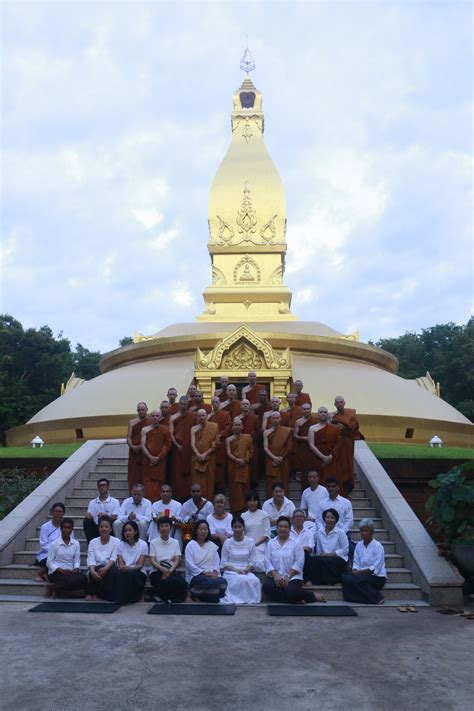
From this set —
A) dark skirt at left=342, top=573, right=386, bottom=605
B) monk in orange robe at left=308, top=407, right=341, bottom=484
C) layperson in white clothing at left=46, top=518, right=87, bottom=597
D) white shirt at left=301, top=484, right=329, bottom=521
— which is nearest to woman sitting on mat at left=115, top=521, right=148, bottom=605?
layperson in white clothing at left=46, top=518, right=87, bottom=597

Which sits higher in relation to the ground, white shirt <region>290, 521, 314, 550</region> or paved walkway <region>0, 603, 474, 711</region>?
white shirt <region>290, 521, 314, 550</region>

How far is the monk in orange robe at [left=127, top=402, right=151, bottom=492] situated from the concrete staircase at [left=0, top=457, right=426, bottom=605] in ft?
2.00

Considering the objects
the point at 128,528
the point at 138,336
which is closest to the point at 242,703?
the point at 128,528

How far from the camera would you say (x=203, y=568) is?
296 inches

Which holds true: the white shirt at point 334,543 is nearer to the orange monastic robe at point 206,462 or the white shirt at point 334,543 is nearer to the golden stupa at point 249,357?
the orange monastic robe at point 206,462

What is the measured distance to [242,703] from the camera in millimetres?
4180

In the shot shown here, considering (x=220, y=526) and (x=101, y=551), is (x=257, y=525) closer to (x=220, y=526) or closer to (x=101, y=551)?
(x=220, y=526)

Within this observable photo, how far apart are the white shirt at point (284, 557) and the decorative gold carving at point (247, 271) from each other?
17.8 metres

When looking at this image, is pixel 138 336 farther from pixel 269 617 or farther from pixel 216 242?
pixel 269 617

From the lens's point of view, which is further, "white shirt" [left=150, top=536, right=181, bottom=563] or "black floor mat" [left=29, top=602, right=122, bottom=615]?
"white shirt" [left=150, top=536, right=181, bottom=563]

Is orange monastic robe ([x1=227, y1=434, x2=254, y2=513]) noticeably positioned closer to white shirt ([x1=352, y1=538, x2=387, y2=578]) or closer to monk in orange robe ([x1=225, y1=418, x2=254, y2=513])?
monk in orange robe ([x1=225, y1=418, x2=254, y2=513])

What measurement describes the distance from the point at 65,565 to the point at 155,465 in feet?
7.30

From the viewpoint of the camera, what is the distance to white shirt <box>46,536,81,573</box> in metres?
7.50

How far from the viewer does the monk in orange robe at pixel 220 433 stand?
993 centimetres
